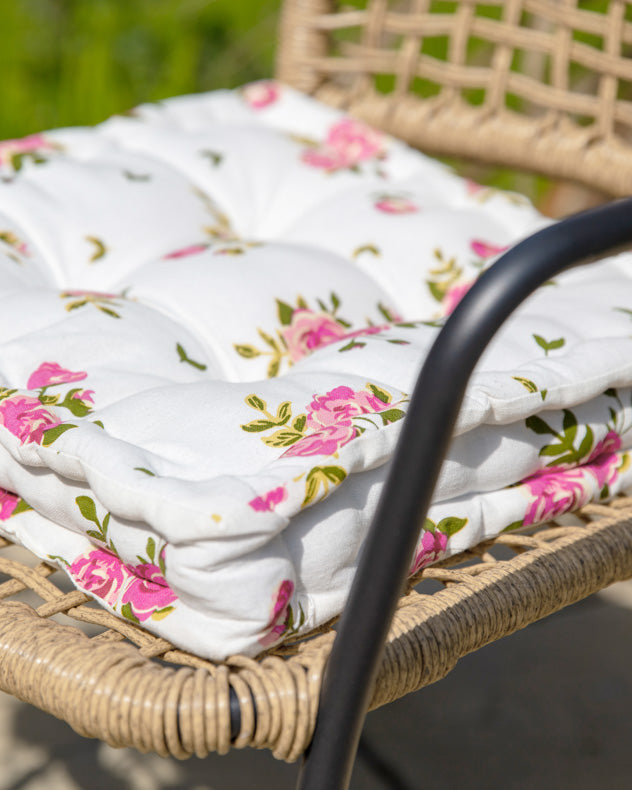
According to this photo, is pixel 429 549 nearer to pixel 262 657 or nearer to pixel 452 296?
pixel 262 657

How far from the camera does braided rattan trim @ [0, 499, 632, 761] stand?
46 cm

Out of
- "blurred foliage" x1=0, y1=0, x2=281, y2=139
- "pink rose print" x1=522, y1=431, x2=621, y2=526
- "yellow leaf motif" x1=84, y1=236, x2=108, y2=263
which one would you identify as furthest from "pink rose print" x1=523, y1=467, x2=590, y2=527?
"blurred foliage" x1=0, y1=0, x2=281, y2=139

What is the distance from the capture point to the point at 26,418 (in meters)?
0.58

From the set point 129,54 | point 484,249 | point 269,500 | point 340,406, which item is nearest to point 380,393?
point 340,406

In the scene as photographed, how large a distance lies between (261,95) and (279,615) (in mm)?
915

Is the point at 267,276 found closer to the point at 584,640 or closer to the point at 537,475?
the point at 537,475

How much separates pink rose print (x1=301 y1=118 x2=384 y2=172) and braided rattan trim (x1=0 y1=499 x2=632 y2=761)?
2.00ft

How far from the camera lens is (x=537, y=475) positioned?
0.69 m

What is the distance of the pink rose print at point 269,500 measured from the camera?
1.59 feet

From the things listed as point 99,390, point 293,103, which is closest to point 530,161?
point 293,103

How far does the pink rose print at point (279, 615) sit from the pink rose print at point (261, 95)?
0.88 meters

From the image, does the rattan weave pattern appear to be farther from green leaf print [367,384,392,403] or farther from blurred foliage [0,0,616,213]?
blurred foliage [0,0,616,213]

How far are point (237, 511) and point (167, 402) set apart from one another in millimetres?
137

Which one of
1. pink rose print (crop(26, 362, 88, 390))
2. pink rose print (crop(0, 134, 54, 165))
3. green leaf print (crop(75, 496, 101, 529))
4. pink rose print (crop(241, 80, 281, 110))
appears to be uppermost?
pink rose print (crop(241, 80, 281, 110))
